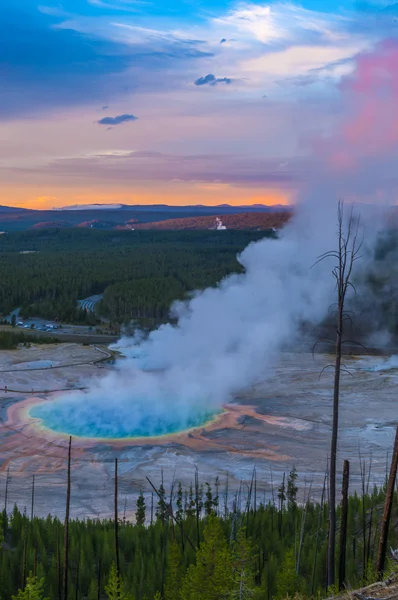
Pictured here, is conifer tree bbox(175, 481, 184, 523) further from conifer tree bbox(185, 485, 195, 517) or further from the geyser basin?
the geyser basin

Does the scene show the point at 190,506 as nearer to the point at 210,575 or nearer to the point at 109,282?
the point at 210,575

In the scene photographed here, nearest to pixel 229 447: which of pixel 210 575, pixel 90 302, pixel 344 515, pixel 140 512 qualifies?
pixel 140 512

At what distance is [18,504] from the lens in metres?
35.7

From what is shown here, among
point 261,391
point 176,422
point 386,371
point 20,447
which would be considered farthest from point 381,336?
point 20,447

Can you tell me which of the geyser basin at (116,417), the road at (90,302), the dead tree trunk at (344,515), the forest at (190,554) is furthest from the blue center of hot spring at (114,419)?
the road at (90,302)

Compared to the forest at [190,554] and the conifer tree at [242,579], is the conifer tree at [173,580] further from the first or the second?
the conifer tree at [242,579]

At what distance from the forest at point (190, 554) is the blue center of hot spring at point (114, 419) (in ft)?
44.7

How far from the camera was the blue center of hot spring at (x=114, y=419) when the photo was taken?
1909 inches

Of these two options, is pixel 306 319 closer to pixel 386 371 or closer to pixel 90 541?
pixel 386 371

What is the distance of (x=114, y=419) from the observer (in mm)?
51625

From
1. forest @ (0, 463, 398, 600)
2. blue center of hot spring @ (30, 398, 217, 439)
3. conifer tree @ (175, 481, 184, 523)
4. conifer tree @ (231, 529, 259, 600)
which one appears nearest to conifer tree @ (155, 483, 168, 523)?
forest @ (0, 463, 398, 600)

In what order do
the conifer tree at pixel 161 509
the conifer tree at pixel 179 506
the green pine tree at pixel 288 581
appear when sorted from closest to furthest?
1. the green pine tree at pixel 288 581
2. the conifer tree at pixel 161 509
3. the conifer tree at pixel 179 506

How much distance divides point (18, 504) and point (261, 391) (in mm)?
28836

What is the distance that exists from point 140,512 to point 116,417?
1910cm
